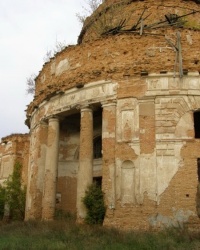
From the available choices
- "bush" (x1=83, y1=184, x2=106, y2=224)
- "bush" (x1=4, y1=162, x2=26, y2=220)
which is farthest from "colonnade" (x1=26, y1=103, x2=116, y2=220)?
Answer: "bush" (x1=4, y1=162, x2=26, y2=220)

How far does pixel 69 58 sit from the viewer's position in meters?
14.5

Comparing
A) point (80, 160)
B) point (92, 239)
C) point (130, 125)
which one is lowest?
point (92, 239)

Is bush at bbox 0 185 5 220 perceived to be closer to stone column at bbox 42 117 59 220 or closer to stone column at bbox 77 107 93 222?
stone column at bbox 42 117 59 220

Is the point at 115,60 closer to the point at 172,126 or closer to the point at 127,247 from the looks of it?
the point at 172,126

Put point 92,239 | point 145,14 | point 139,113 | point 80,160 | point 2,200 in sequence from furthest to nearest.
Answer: point 2,200, point 145,14, point 80,160, point 139,113, point 92,239

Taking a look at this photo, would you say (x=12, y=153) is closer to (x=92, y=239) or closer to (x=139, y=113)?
(x=139, y=113)

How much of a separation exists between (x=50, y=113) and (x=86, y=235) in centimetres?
605

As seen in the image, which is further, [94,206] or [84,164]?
[84,164]

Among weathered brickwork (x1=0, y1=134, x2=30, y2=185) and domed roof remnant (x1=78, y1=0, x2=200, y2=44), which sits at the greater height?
domed roof remnant (x1=78, y1=0, x2=200, y2=44)

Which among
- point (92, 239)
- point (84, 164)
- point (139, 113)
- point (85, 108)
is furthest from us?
point (85, 108)

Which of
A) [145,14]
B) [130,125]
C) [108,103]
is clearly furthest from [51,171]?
[145,14]

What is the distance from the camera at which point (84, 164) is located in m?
12.8

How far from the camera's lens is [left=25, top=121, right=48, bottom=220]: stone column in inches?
576

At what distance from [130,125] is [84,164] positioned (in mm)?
2130
